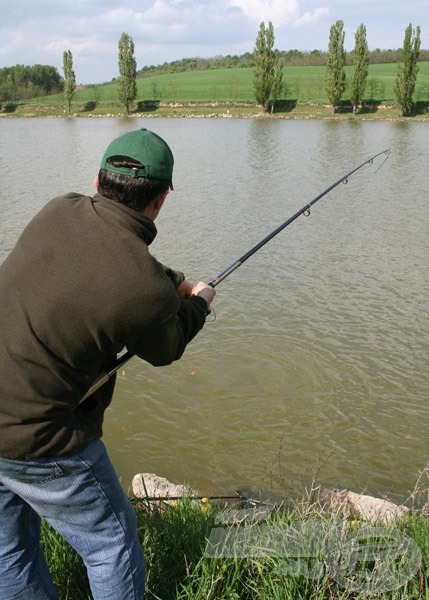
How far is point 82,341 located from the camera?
2.00 m

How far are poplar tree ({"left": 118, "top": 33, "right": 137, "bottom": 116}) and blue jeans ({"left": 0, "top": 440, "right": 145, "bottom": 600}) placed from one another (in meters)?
69.2

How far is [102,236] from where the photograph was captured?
198 cm

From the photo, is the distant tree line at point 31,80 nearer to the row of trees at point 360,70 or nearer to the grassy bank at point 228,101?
the grassy bank at point 228,101

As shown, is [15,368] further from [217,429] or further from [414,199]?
[414,199]

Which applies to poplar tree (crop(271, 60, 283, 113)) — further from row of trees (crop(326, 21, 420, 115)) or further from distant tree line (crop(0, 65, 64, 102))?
distant tree line (crop(0, 65, 64, 102))

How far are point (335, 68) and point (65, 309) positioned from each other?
61726mm

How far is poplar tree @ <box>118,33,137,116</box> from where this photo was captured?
67.1 meters

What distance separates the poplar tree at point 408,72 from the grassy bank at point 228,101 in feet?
5.73

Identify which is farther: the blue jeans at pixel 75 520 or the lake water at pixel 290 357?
the lake water at pixel 290 357

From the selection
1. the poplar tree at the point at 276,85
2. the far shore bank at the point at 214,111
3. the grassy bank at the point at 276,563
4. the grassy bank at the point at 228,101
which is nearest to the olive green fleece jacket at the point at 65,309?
the grassy bank at the point at 276,563

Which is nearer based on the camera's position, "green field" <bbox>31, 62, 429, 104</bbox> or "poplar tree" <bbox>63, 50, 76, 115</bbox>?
"green field" <bbox>31, 62, 429, 104</bbox>

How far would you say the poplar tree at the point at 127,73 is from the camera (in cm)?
6712

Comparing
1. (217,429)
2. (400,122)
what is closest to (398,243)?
(217,429)

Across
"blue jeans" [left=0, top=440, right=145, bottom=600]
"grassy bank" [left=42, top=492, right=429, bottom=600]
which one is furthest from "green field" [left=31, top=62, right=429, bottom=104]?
"blue jeans" [left=0, top=440, right=145, bottom=600]
